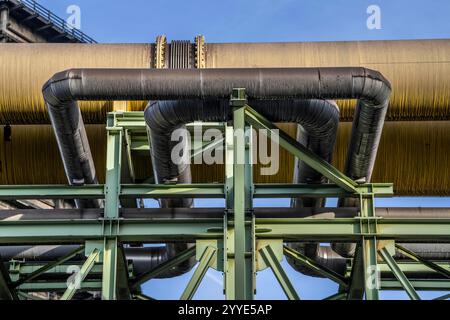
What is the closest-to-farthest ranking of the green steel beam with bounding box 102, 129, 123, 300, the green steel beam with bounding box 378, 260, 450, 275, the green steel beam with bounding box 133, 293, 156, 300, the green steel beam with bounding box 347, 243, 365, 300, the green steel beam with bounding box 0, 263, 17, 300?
the green steel beam with bounding box 102, 129, 123, 300
the green steel beam with bounding box 347, 243, 365, 300
the green steel beam with bounding box 0, 263, 17, 300
the green steel beam with bounding box 133, 293, 156, 300
the green steel beam with bounding box 378, 260, 450, 275

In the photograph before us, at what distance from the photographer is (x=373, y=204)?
12172 millimetres

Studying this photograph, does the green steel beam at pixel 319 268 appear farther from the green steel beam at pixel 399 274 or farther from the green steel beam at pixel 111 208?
the green steel beam at pixel 111 208

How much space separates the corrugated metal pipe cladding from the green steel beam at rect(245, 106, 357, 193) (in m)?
0.27

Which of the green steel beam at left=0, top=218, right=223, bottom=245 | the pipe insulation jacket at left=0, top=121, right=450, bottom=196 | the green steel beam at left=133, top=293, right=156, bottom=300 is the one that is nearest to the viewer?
the green steel beam at left=0, top=218, right=223, bottom=245

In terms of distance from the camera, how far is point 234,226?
11.3m

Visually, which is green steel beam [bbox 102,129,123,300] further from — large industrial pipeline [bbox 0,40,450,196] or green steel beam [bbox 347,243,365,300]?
green steel beam [bbox 347,243,365,300]

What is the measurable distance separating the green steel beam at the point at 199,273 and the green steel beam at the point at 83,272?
1.53m

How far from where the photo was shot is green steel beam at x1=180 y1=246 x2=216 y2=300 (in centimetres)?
1124

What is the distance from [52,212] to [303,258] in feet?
14.4

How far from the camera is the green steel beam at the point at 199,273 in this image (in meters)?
11.2

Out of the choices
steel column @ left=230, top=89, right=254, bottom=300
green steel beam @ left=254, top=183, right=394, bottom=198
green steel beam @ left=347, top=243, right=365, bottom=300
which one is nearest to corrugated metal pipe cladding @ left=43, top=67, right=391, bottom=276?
steel column @ left=230, top=89, right=254, bottom=300

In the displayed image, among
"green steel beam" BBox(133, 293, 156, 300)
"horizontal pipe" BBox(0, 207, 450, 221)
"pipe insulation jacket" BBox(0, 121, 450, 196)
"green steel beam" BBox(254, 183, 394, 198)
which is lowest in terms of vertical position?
"green steel beam" BBox(133, 293, 156, 300)

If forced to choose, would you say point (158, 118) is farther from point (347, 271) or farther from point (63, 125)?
point (347, 271)

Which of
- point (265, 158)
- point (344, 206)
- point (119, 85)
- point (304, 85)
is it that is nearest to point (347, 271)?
point (344, 206)
